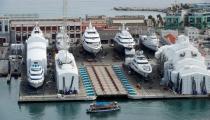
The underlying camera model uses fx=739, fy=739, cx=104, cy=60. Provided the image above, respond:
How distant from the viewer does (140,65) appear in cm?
2955

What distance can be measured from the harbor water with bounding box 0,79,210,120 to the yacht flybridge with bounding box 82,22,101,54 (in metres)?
5.72

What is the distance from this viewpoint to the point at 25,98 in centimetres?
2708

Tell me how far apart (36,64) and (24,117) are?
3.68m

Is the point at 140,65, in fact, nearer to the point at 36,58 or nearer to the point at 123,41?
the point at 123,41

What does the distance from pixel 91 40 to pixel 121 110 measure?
24.3 feet

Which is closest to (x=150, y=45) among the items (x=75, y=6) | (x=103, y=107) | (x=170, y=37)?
(x=170, y=37)

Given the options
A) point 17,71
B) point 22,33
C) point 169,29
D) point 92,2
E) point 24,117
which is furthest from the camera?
point 92,2

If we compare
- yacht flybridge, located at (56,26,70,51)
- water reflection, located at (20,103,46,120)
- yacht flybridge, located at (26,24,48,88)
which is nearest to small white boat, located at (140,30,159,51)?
yacht flybridge, located at (56,26,70,51)

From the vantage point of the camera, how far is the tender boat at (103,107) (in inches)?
1029

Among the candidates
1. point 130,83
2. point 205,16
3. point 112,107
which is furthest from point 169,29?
point 112,107

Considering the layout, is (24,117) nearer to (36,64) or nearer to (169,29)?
(36,64)

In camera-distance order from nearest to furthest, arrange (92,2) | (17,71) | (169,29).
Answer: (17,71) → (169,29) → (92,2)

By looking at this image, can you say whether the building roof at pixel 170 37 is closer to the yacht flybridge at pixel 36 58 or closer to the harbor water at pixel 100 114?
the yacht flybridge at pixel 36 58

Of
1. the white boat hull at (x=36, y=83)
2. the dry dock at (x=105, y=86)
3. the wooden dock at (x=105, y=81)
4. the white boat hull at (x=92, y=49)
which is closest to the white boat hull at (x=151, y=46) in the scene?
the dry dock at (x=105, y=86)
